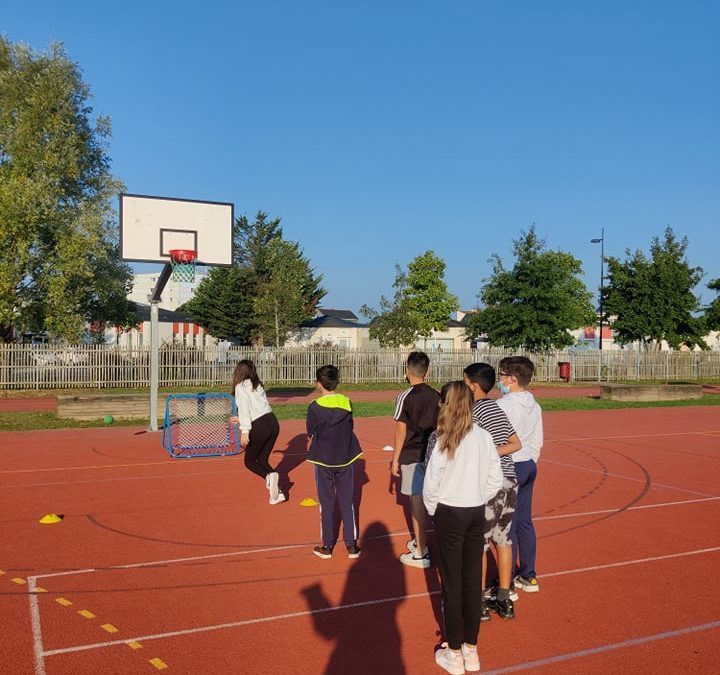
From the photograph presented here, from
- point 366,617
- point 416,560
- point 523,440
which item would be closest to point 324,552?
point 416,560

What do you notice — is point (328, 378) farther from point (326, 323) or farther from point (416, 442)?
point (326, 323)

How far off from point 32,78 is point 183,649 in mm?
33838

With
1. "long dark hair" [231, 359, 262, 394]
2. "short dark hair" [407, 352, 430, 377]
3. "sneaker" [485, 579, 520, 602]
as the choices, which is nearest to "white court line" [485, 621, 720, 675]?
"sneaker" [485, 579, 520, 602]

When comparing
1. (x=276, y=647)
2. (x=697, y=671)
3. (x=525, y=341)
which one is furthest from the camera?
(x=525, y=341)

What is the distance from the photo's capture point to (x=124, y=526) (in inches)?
328

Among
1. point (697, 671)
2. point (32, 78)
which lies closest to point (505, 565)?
point (697, 671)

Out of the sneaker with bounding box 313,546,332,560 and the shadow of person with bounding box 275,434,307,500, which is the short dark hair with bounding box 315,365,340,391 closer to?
the sneaker with bounding box 313,546,332,560

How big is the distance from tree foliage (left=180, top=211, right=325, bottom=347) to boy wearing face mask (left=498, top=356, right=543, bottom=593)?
49837mm

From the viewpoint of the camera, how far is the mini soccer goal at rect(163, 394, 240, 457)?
14335 millimetres

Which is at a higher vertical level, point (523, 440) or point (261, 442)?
point (523, 440)

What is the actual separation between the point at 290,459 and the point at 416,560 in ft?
22.7

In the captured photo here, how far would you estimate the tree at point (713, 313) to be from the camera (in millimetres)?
41250

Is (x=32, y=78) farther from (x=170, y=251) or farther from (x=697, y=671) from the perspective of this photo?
(x=697, y=671)

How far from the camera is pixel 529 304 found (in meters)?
38.8
